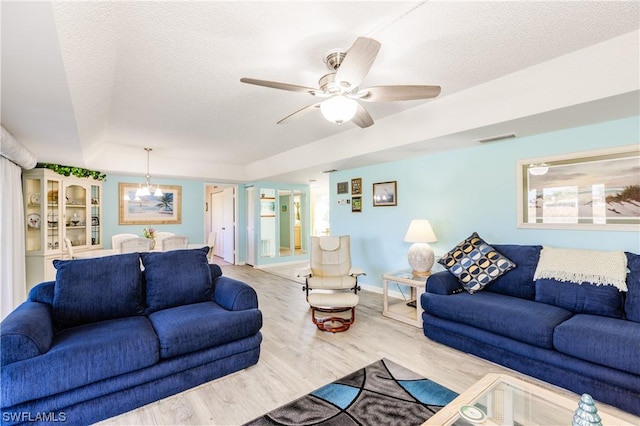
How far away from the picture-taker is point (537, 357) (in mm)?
2223

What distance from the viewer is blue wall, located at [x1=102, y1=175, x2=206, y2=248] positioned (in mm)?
5715

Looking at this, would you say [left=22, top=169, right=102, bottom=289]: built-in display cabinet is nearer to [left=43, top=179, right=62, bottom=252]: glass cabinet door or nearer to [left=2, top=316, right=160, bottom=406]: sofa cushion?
[left=43, top=179, right=62, bottom=252]: glass cabinet door

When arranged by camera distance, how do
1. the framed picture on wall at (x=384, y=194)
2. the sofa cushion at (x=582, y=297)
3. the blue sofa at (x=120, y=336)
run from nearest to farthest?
the blue sofa at (x=120, y=336) < the sofa cushion at (x=582, y=297) < the framed picture on wall at (x=384, y=194)

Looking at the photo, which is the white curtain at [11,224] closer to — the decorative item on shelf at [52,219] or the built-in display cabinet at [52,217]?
the built-in display cabinet at [52,217]

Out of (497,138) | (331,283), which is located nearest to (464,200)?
(497,138)

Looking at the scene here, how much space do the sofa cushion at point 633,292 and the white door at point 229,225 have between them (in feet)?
23.2

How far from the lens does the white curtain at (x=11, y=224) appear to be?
3.24 m

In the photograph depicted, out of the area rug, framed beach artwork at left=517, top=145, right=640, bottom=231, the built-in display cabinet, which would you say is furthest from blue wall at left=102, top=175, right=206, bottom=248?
framed beach artwork at left=517, top=145, right=640, bottom=231

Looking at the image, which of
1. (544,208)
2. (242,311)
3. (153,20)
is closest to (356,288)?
(242,311)

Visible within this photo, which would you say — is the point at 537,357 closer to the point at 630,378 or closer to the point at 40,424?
the point at 630,378

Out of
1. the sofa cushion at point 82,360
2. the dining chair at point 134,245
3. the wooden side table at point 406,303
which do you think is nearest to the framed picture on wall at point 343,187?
the wooden side table at point 406,303

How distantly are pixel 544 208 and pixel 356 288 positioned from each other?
2.26 m

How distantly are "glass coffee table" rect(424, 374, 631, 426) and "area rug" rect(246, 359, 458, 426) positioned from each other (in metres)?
0.50

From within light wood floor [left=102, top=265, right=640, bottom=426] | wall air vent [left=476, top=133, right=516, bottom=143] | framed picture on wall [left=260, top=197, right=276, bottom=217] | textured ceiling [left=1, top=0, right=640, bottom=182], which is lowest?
light wood floor [left=102, top=265, right=640, bottom=426]
